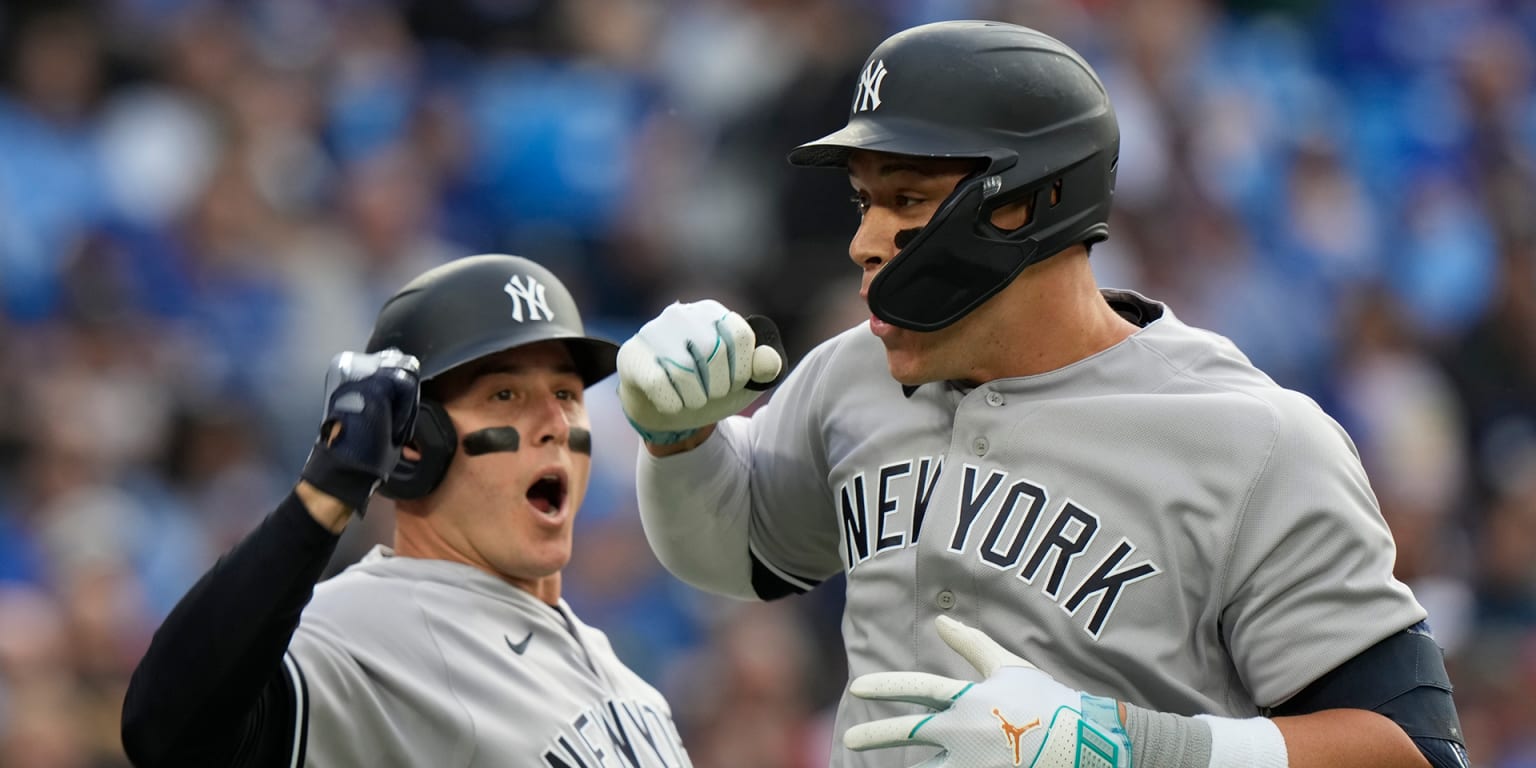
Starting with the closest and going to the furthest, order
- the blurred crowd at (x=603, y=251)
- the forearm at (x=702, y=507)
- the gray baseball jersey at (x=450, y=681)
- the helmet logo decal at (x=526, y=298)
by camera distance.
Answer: the gray baseball jersey at (x=450, y=681) → the forearm at (x=702, y=507) → the helmet logo decal at (x=526, y=298) → the blurred crowd at (x=603, y=251)

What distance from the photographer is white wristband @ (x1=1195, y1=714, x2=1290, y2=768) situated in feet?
8.80

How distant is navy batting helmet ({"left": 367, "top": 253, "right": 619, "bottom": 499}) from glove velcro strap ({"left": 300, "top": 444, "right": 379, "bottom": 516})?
1.78 ft

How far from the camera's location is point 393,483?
3574 millimetres

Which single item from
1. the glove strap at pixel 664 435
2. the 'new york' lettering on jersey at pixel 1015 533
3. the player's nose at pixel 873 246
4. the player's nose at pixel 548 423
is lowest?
the 'new york' lettering on jersey at pixel 1015 533

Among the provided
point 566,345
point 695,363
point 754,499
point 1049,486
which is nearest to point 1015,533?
point 1049,486

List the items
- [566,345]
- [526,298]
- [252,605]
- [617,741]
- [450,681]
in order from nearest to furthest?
1. [252,605]
2. [450,681]
3. [617,741]
4. [526,298]
5. [566,345]

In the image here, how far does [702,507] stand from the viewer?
340cm

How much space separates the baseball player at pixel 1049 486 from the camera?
275 centimetres

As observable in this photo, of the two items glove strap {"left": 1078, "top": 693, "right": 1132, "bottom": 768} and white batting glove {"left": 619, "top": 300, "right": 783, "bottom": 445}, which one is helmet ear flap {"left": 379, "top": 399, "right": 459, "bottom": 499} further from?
glove strap {"left": 1078, "top": 693, "right": 1132, "bottom": 768}

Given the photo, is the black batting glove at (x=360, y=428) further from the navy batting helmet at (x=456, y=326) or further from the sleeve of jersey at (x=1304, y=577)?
the sleeve of jersey at (x=1304, y=577)

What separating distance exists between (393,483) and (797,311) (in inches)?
146

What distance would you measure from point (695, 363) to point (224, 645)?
0.84 metres

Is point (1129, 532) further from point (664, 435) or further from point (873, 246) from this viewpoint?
point (664, 435)

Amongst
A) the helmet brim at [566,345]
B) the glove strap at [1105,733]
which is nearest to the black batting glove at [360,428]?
the helmet brim at [566,345]
